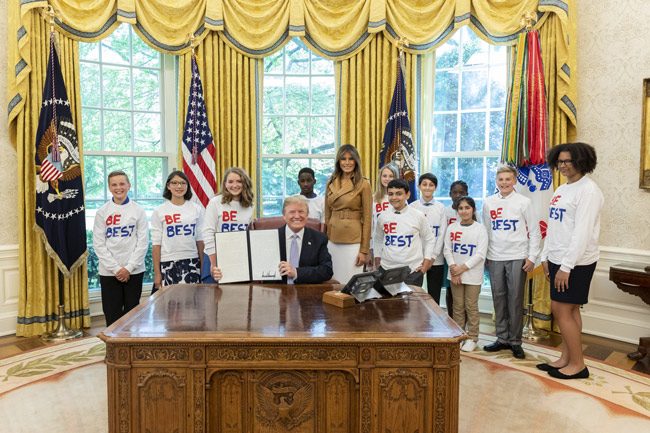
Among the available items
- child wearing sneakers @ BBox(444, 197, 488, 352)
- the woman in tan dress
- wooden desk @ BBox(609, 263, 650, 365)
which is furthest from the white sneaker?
wooden desk @ BBox(609, 263, 650, 365)

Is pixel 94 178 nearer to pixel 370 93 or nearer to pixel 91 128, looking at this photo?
pixel 91 128

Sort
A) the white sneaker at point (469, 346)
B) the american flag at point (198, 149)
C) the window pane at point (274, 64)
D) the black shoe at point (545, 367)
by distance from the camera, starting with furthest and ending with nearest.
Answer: the window pane at point (274, 64) < the american flag at point (198, 149) < the white sneaker at point (469, 346) < the black shoe at point (545, 367)

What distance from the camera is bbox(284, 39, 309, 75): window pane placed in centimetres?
573

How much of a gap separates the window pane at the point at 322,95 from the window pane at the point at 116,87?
196 cm

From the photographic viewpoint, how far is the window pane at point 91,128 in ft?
17.1

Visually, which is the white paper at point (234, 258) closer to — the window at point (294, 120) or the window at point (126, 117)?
the window at point (294, 120)

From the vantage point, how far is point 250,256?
118 inches

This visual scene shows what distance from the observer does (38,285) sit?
15.2ft

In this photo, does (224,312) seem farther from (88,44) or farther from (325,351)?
(88,44)

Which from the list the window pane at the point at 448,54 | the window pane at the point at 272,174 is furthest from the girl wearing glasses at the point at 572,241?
the window pane at the point at 272,174

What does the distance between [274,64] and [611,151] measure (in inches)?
138

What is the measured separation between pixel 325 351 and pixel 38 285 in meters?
3.62

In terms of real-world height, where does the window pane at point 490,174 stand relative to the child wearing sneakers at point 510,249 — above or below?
above

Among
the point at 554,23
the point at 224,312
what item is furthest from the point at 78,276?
the point at 554,23
